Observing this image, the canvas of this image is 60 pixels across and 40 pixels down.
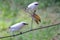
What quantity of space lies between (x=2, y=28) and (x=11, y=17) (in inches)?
19.6

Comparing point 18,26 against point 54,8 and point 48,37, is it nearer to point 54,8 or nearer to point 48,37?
point 48,37

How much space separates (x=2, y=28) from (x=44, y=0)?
1465mm

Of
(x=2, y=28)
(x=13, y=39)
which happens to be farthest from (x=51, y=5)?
(x=13, y=39)

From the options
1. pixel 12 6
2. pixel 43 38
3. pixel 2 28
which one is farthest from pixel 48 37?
pixel 12 6

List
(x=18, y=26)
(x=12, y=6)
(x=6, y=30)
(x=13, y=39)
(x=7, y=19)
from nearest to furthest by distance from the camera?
(x=18, y=26) → (x=13, y=39) → (x=6, y=30) → (x=7, y=19) → (x=12, y=6)

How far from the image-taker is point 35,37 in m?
3.39

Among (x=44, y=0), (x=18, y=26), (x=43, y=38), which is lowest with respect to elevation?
(x=43, y=38)

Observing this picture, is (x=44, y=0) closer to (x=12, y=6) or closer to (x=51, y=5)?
(x=51, y=5)

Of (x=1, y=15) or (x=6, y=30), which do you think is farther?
(x=1, y=15)

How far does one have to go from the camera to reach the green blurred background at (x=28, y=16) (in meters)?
3.48

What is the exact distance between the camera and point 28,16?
14.5 feet

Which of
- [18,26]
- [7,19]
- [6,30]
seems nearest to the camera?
[18,26]

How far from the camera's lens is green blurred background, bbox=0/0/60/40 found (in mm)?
3484

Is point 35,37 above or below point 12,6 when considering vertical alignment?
below
